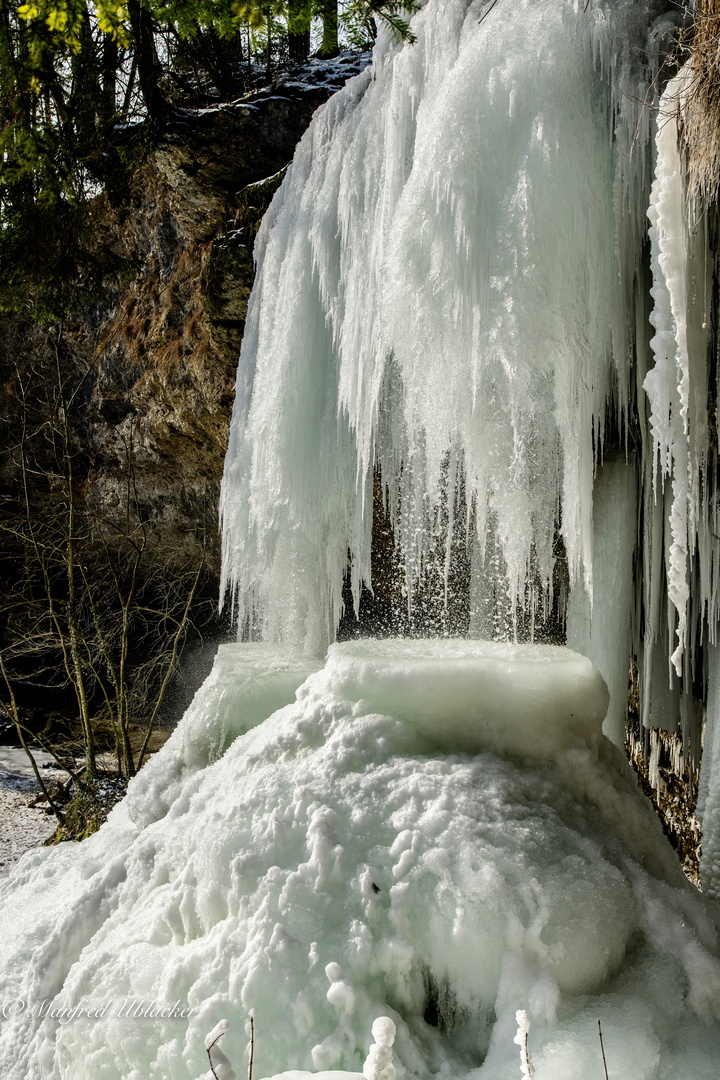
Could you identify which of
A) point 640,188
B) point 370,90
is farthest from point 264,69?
point 640,188

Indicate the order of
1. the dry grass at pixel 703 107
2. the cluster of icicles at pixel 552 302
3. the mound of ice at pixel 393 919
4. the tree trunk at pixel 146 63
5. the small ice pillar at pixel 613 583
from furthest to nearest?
the tree trunk at pixel 146 63 → the small ice pillar at pixel 613 583 → the cluster of icicles at pixel 552 302 → the dry grass at pixel 703 107 → the mound of ice at pixel 393 919

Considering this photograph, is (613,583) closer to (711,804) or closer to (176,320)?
(711,804)

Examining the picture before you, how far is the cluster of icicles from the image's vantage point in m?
2.61

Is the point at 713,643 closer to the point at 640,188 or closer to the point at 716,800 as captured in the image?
the point at 716,800

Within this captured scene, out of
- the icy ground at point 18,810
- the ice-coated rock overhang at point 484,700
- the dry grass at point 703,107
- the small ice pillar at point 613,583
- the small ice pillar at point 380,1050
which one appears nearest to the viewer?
the small ice pillar at point 380,1050

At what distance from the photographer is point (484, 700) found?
97.3 inches

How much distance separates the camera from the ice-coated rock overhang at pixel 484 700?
8.05 ft

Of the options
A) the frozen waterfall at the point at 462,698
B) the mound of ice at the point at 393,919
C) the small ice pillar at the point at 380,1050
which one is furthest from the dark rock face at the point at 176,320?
the small ice pillar at the point at 380,1050

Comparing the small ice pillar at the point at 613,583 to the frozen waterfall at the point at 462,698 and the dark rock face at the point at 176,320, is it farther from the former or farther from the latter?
the dark rock face at the point at 176,320

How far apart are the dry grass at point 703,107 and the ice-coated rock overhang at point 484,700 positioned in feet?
5.00

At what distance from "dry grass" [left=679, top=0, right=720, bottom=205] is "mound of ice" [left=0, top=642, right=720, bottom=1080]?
1542 mm

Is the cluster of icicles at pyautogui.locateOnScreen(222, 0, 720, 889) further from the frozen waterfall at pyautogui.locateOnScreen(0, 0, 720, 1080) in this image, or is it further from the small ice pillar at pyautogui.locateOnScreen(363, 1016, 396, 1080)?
the small ice pillar at pyautogui.locateOnScreen(363, 1016, 396, 1080)

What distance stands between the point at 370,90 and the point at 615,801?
3.27 metres

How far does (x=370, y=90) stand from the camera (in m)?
3.72
